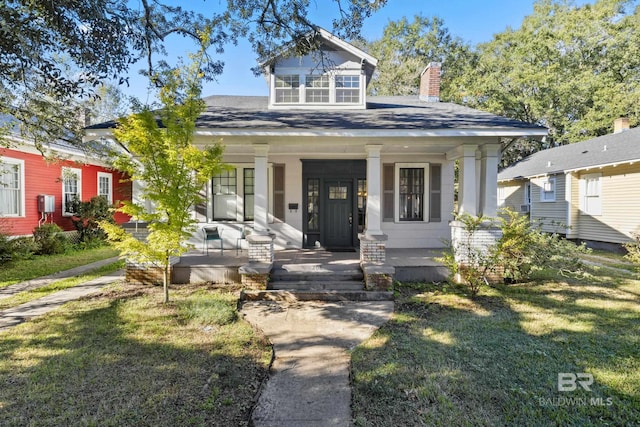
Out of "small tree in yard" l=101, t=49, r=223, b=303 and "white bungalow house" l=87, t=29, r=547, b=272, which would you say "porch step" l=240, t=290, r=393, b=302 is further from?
"small tree in yard" l=101, t=49, r=223, b=303

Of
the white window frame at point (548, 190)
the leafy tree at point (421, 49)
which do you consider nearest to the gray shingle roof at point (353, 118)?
the white window frame at point (548, 190)

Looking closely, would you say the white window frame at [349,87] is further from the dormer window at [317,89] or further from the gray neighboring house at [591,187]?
the gray neighboring house at [591,187]

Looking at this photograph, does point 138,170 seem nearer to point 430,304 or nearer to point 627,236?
point 430,304

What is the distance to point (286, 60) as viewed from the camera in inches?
349

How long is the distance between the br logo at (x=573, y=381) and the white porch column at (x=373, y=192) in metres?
3.86

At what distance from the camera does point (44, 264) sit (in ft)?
29.9

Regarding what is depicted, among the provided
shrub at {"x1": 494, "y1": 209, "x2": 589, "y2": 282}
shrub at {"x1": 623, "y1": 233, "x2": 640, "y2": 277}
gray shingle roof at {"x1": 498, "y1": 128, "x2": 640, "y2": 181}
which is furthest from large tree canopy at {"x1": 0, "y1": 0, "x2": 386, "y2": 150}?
gray shingle roof at {"x1": 498, "y1": 128, "x2": 640, "y2": 181}

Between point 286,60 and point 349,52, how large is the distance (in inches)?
68.0

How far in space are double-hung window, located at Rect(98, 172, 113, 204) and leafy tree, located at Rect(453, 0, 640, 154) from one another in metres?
22.5

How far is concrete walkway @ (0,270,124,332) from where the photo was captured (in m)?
4.99

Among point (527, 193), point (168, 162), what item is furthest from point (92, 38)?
point (527, 193)

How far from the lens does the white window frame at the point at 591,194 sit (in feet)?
41.1

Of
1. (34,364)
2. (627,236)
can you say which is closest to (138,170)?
(34,364)

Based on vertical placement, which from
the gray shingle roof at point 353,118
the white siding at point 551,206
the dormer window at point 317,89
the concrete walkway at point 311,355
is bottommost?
the concrete walkway at point 311,355
